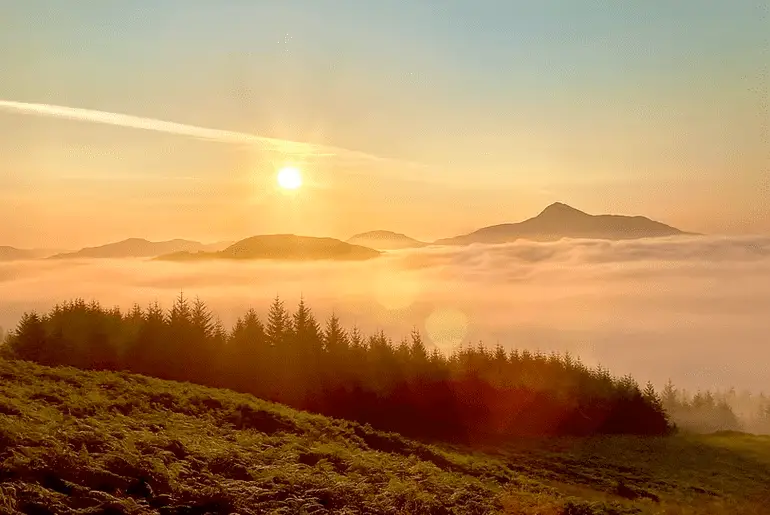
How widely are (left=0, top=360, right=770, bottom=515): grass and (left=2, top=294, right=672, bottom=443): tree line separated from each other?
20.6 m

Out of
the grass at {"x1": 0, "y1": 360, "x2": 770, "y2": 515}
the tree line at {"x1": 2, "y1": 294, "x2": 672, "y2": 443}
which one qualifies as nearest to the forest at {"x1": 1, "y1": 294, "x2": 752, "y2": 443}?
the tree line at {"x1": 2, "y1": 294, "x2": 672, "y2": 443}

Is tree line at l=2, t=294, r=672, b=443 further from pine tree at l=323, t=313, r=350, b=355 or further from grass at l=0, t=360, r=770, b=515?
grass at l=0, t=360, r=770, b=515

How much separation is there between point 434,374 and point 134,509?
5791cm

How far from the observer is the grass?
17672 mm

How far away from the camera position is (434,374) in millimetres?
72875

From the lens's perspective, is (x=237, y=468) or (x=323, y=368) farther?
(x=323, y=368)

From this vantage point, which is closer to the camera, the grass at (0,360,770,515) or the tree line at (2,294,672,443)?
the grass at (0,360,770,515)

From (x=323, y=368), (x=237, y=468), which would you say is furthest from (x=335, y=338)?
(x=237, y=468)

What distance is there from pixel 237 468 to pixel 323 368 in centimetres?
4642

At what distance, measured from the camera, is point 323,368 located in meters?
67.9

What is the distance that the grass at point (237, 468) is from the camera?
1767cm

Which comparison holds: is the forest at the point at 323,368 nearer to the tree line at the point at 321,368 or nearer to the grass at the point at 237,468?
the tree line at the point at 321,368

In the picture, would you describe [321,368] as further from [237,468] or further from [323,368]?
[237,468]

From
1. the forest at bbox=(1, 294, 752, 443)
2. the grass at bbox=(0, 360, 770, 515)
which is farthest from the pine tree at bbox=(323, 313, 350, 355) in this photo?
the grass at bbox=(0, 360, 770, 515)
